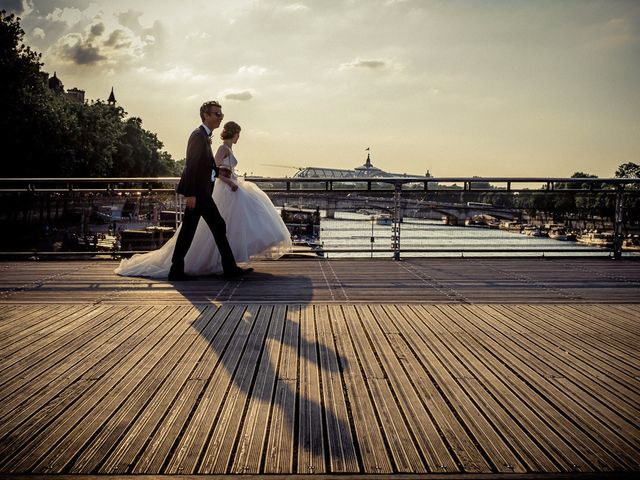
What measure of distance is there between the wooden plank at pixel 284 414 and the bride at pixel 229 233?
2880 millimetres

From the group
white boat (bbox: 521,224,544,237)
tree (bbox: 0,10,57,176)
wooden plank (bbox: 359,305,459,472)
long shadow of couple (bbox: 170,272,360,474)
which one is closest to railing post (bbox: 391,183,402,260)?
white boat (bbox: 521,224,544,237)

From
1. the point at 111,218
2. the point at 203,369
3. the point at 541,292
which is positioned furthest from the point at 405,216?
the point at 203,369

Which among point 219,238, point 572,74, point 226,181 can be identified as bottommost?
point 219,238

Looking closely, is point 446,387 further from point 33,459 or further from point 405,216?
point 405,216

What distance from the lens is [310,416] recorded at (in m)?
2.12

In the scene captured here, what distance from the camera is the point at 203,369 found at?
8.87 ft

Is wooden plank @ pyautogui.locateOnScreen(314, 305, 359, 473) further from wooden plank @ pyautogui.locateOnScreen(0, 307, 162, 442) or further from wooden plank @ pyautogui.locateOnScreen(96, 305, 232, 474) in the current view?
wooden plank @ pyautogui.locateOnScreen(0, 307, 162, 442)

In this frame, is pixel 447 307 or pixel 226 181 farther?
pixel 226 181

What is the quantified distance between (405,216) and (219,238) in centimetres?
345

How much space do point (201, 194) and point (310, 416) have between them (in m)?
3.88

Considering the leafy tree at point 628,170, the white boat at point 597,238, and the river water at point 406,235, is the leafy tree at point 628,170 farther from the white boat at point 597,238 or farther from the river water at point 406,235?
the river water at point 406,235

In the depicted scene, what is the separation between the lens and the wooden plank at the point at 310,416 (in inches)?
69.5

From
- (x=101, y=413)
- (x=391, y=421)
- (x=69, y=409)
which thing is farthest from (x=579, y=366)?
(x=69, y=409)

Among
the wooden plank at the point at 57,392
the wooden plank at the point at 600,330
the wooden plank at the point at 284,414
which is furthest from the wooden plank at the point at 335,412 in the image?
the wooden plank at the point at 600,330
